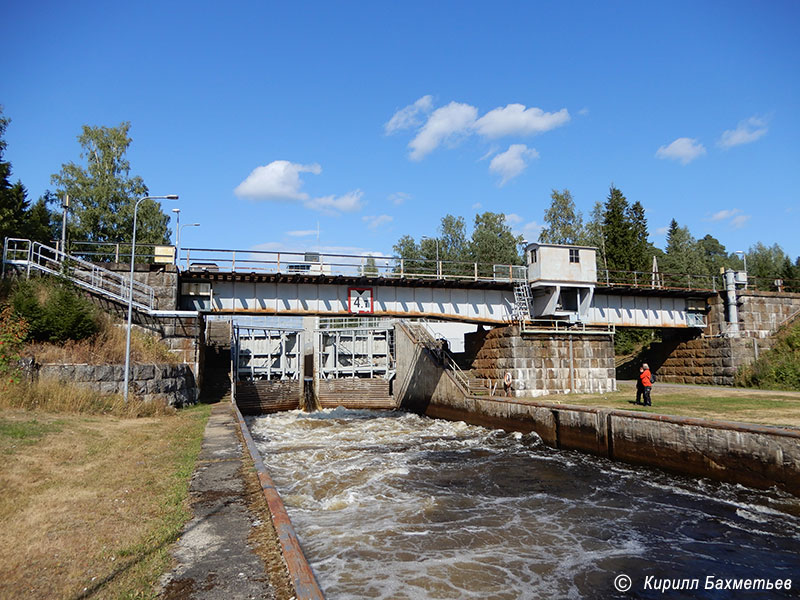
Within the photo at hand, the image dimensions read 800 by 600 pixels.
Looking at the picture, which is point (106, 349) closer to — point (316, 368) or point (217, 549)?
point (316, 368)

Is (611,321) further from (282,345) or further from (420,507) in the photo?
(420,507)

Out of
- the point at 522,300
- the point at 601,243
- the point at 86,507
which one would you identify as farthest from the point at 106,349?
the point at 601,243

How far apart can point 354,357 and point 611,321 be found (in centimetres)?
1610

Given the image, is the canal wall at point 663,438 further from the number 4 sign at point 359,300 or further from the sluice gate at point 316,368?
the sluice gate at point 316,368

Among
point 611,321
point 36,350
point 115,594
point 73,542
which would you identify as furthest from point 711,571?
point 611,321

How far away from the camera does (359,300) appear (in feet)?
87.1

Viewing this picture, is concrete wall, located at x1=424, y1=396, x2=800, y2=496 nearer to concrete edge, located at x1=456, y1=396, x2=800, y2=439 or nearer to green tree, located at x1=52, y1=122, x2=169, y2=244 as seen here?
concrete edge, located at x1=456, y1=396, x2=800, y2=439

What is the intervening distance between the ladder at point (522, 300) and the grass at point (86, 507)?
63.5ft

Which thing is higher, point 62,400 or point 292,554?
point 62,400

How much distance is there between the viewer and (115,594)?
431 centimetres

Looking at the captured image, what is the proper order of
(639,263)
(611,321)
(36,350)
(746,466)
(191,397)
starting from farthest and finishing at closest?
(639,263) → (611,321) → (191,397) → (36,350) → (746,466)

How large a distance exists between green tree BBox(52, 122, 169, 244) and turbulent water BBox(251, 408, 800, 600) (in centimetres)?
3464

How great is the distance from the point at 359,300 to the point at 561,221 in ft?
120

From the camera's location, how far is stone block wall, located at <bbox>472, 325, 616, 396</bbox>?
25734 millimetres
